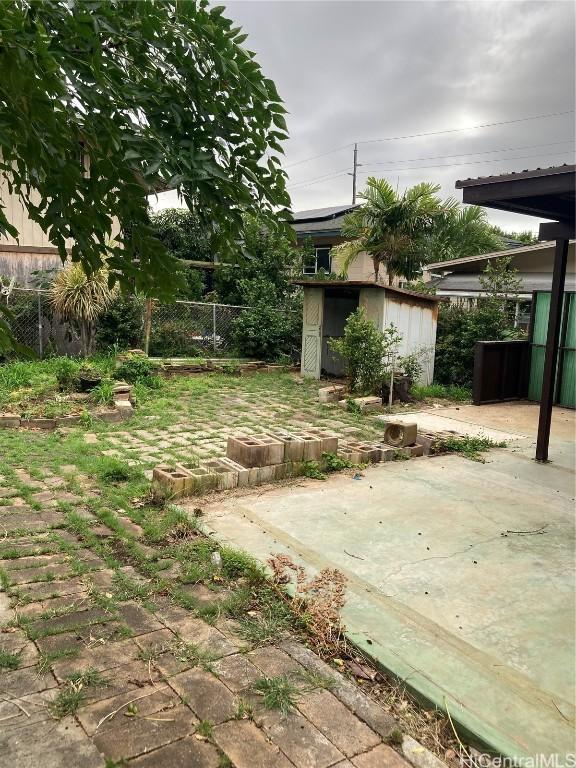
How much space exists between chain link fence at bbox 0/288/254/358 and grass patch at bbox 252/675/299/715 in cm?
936

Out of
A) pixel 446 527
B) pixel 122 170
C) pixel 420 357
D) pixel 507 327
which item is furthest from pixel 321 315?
pixel 122 170

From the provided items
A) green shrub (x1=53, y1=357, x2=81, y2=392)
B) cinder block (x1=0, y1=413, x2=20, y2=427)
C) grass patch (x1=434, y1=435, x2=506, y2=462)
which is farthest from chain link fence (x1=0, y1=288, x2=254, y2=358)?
grass patch (x1=434, y1=435, x2=506, y2=462)

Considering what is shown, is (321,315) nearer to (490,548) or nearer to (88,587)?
(490,548)

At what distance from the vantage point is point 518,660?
274 cm

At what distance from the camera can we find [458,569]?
3.67 meters

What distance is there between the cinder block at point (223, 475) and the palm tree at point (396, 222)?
996 cm

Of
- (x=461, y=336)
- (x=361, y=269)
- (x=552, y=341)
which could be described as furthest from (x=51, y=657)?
(x=361, y=269)

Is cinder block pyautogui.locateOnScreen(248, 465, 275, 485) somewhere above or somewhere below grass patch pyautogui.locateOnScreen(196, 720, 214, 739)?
above

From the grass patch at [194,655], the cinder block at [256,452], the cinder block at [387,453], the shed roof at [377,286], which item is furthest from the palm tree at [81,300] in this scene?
the grass patch at [194,655]

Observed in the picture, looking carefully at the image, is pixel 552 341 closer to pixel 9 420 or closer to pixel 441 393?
pixel 441 393

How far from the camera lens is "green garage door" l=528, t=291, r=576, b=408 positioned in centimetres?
961

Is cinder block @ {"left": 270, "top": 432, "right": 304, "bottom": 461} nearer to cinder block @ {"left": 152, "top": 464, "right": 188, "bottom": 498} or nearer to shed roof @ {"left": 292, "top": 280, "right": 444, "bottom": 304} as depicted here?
cinder block @ {"left": 152, "top": 464, "right": 188, "bottom": 498}

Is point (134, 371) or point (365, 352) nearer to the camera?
point (365, 352)

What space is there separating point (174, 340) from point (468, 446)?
27.6ft
